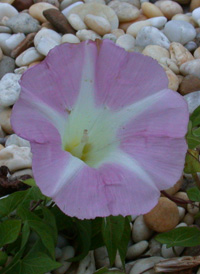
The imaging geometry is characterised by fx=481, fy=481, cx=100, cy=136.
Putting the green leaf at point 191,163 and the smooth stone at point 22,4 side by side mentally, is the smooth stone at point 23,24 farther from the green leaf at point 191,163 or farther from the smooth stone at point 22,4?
the green leaf at point 191,163

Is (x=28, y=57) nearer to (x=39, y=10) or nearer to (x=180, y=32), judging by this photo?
(x=39, y=10)

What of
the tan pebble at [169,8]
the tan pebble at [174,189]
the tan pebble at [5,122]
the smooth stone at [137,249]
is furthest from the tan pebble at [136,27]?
the smooth stone at [137,249]

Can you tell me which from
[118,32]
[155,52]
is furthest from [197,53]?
[118,32]

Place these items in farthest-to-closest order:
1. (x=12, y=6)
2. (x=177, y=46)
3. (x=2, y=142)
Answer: (x=12, y=6)
(x=177, y=46)
(x=2, y=142)

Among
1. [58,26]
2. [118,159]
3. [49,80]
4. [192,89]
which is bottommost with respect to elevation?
[192,89]

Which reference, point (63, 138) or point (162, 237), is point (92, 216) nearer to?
point (63, 138)

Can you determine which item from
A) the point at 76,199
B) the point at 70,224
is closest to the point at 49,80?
the point at 76,199
